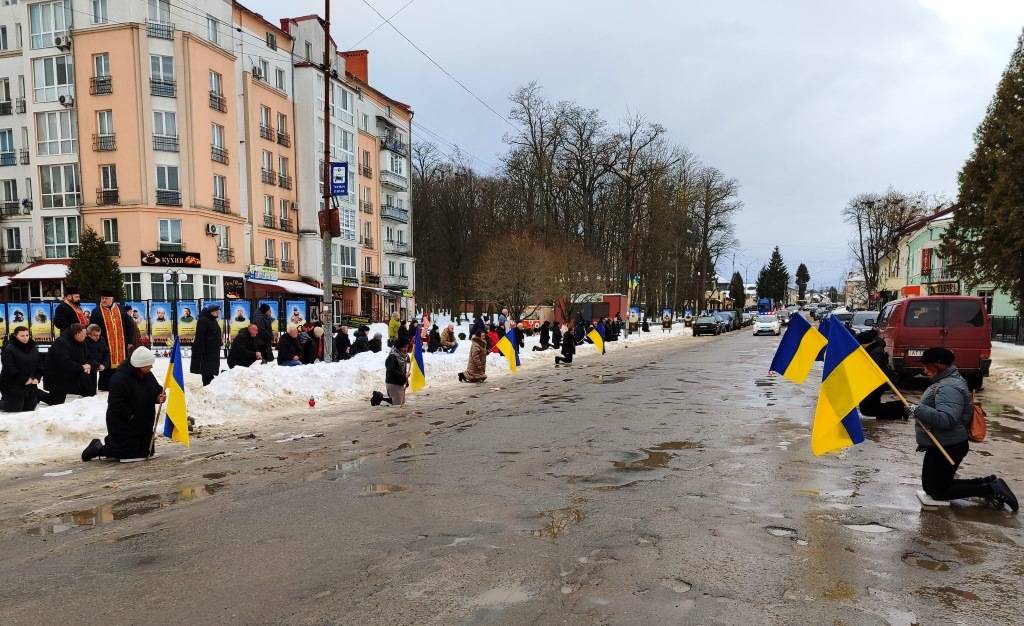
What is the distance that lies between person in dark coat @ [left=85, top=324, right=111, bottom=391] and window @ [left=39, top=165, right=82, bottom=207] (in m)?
30.8

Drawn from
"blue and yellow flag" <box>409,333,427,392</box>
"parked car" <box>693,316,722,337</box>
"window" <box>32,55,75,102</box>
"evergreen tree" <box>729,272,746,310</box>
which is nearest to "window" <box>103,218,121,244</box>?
"window" <box>32,55,75,102</box>

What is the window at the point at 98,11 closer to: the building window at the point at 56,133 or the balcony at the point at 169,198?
the building window at the point at 56,133

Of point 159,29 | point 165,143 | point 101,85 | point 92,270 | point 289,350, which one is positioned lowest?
point 289,350

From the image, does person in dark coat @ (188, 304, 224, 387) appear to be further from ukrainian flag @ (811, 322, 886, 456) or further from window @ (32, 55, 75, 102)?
window @ (32, 55, 75, 102)

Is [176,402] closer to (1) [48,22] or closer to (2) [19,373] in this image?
(2) [19,373]

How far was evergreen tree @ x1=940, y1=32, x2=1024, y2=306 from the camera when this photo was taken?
19.7 metres

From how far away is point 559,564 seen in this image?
4570 mm

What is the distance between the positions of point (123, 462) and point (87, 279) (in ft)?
91.4

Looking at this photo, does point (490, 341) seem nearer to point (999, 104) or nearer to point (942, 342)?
point (942, 342)

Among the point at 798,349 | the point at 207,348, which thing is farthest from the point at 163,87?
the point at 798,349

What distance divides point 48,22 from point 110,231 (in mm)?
12343

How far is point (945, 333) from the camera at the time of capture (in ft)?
46.0

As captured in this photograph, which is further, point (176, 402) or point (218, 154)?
point (218, 154)

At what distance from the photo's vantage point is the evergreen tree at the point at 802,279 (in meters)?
188
